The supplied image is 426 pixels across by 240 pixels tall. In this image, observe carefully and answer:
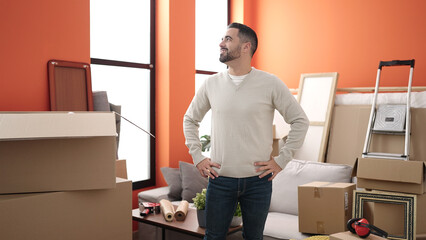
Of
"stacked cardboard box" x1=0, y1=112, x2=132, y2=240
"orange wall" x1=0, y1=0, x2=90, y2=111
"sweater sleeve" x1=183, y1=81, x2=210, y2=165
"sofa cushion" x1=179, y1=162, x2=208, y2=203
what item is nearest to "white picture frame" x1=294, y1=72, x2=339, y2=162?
"sofa cushion" x1=179, y1=162, x2=208, y2=203

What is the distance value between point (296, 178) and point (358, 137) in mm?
837

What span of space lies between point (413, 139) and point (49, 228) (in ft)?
9.34

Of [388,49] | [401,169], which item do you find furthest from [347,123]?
[401,169]

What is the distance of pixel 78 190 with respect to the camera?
1609mm

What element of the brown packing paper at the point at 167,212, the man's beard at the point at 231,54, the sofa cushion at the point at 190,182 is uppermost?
the man's beard at the point at 231,54

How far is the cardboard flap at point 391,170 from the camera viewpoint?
239 centimetres

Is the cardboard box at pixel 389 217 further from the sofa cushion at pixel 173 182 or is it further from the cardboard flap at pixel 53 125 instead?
the cardboard flap at pixel 53 125

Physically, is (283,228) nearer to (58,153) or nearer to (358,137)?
(358,137)

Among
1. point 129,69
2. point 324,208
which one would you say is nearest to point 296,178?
point 324,208

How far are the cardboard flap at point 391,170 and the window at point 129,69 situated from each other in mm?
1968

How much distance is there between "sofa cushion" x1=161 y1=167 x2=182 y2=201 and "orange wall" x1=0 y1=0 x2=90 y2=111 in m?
1.15

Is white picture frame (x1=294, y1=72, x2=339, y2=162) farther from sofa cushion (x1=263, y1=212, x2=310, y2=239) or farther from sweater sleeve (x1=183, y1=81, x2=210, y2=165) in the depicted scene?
sweater sleeve (x1=183, y1=81, x2=210, y2=165)

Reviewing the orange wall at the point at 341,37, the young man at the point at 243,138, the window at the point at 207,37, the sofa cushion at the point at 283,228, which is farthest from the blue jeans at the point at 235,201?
the orange wall at the point at 341,37

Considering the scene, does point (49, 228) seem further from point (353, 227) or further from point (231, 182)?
point (353, 227)
